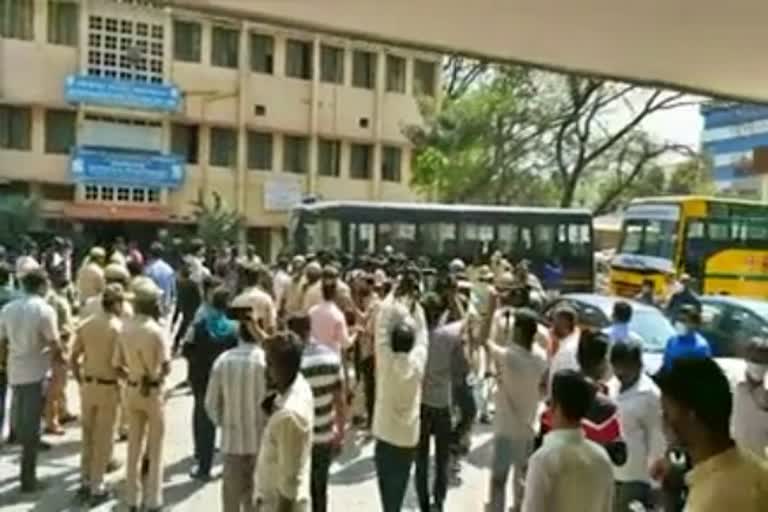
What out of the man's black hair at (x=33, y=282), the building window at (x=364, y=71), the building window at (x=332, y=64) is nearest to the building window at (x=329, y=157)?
the building window at (x=332, y=64)

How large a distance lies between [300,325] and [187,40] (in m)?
35.4

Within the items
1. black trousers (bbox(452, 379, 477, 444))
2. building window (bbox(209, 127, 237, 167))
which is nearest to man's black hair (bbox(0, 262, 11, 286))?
black trousers (bbox(452, 379, 477, 444))

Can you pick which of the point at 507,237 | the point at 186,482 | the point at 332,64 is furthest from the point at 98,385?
the point at 332,64

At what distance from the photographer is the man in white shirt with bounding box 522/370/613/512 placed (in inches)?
169

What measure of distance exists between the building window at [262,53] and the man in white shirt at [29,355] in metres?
34.0

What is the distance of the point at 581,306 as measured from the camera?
45.2 ft

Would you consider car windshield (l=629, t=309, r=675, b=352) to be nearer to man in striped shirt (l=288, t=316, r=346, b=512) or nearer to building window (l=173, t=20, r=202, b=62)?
man in striped shirt (l=288, t=316, r=346, b=512)

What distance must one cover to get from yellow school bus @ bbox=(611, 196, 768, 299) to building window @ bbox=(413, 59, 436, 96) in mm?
19113

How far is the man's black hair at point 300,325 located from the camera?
22.0 feet

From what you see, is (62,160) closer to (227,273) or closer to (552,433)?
(227,273)

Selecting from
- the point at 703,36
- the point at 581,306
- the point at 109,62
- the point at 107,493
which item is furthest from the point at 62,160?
the point at 703,36

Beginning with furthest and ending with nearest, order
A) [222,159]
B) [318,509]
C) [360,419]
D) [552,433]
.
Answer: [222,159] < [360,419] < [318,509] < [552,433]

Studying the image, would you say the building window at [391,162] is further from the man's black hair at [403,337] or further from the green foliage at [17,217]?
the man's black hair at [403,337]

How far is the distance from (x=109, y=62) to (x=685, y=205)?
22.0m
